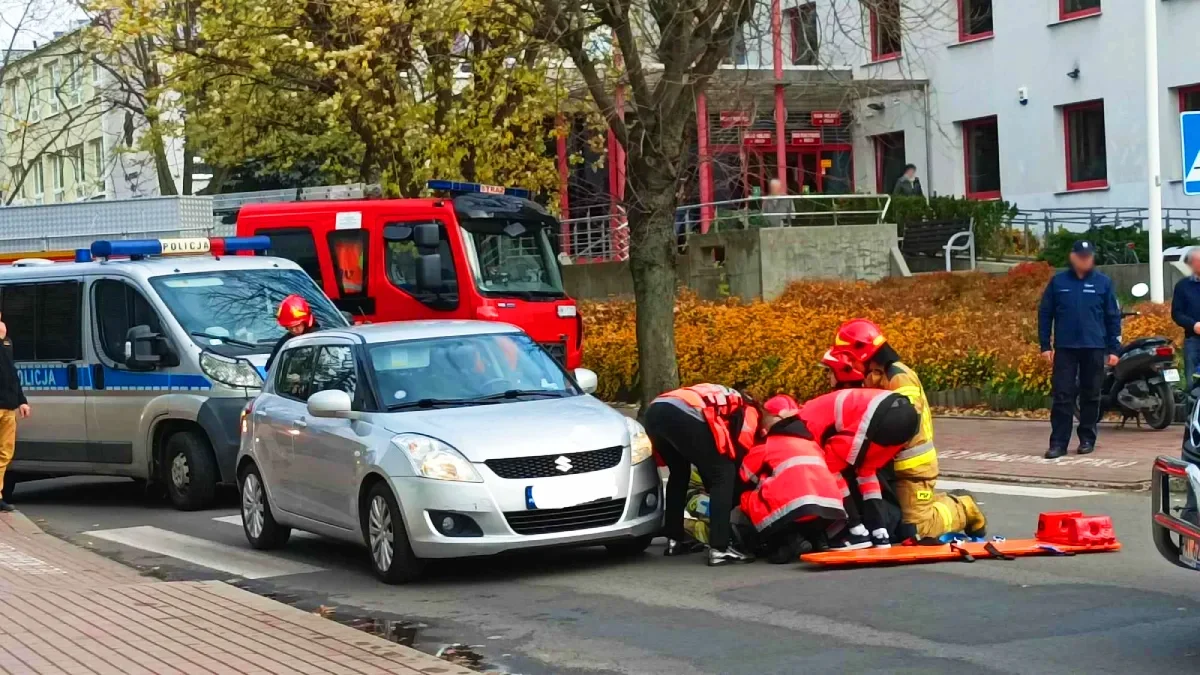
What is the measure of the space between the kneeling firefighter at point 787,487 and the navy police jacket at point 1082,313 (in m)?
5.04

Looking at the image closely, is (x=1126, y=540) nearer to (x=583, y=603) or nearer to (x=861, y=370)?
(x=861, y=370)

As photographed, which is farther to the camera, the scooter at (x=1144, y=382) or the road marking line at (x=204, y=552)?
the scooter at (x=1144, y=382)

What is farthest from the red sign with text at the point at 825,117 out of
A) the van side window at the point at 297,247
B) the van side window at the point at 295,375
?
the van side window at the point at 295,375

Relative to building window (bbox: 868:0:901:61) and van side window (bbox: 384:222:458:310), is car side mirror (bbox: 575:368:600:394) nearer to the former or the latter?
building window (bbox: 868:0:901:61)

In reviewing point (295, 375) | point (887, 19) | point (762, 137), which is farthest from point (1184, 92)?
point (295, 375)

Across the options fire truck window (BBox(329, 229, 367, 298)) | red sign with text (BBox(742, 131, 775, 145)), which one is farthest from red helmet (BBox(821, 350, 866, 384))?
red sign with text (BBox(742, 131, 775, 145))

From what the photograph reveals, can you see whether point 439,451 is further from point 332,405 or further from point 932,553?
point 932,553

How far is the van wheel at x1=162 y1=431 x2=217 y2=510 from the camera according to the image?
14.5 m

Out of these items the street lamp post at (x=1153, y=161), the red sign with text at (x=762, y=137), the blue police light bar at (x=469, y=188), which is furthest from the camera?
the red sign with text at (x=762, y=137)

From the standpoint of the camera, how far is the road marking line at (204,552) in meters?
11.2

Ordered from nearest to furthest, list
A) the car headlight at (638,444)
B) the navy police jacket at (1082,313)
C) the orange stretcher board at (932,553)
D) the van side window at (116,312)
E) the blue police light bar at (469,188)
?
the orange stretcher board at (932,553), the car headlight at (638,444), the navy police jacket at (1082,313), the van side window at (116,312), the blue police light bar at (469,188)

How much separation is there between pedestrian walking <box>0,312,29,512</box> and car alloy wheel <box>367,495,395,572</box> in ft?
18.2

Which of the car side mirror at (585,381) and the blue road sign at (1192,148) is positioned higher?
the blue road sign at (1192,148)

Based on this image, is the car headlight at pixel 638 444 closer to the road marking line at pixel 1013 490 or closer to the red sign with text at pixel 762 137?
the road marking line at pixel 1013 490
